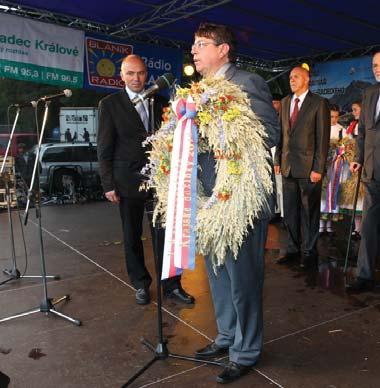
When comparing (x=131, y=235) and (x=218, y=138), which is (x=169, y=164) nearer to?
(x=218, y=138)

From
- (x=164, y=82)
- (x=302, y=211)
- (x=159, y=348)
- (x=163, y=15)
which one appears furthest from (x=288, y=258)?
(x=163, y=15)

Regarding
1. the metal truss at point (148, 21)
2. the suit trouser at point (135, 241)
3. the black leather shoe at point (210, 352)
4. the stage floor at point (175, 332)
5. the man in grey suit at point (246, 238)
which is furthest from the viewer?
the metal truss at point (148, 21)

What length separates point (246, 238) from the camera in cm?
225

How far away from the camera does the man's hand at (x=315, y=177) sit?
14.0 ft

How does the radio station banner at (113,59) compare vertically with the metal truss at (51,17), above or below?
below

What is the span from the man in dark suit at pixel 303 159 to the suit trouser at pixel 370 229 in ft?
2.46

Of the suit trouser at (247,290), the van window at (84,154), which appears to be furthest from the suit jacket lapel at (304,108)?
the van window at (84,154)

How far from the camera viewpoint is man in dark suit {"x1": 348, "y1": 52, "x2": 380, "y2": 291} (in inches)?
140

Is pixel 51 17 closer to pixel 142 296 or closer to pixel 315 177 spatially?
pixel 315 177

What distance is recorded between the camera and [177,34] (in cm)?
860

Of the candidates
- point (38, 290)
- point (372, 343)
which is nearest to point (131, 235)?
point (38, 290)

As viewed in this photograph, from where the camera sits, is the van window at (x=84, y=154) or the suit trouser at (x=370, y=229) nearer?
the suit trouser at (x=370, y=229)

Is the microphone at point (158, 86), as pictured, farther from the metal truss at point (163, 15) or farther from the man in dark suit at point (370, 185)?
the metal truss at point (163, 15)

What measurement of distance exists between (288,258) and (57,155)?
8066 millimetres
